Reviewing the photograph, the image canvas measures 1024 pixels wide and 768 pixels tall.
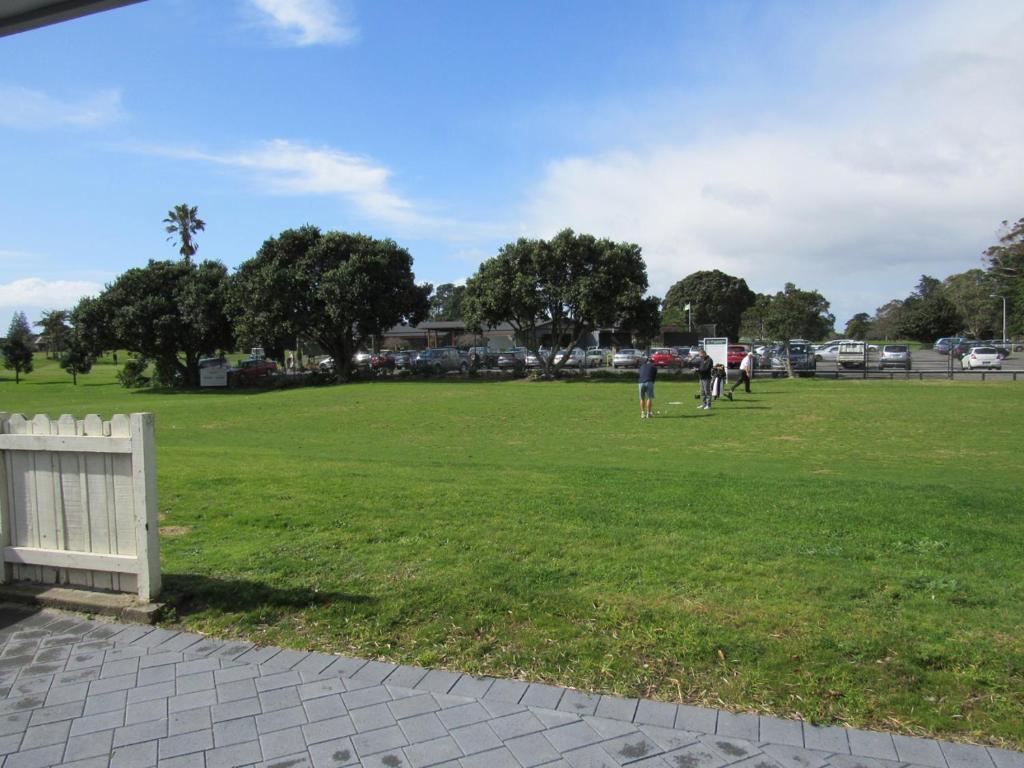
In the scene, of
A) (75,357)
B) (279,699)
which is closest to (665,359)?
(75,357)

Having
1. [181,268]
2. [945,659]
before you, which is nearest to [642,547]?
[945,659]

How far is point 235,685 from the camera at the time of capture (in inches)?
A: 141

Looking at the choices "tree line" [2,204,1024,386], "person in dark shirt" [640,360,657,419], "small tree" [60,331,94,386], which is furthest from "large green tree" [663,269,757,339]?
"person in dark shirt" [640,360,657,419]

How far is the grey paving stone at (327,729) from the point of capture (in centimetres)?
309

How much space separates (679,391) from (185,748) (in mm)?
28649

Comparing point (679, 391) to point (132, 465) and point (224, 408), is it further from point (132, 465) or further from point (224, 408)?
point (132, 465)

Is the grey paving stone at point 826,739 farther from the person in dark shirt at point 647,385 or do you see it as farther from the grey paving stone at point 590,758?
the person in dark shirt at point 647,385

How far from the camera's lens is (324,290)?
130 feet

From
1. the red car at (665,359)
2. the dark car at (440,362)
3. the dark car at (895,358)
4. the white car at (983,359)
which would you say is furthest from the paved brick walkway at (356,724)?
the white car at (983,359)

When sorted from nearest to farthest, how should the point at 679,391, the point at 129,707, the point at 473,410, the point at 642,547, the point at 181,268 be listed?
the point at 129,707 < the point at 642,547 < the point at 473,410 < the point at 679,391 < the point at 181,268

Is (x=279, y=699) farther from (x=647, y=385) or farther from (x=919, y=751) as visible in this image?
(x=647, y=385)

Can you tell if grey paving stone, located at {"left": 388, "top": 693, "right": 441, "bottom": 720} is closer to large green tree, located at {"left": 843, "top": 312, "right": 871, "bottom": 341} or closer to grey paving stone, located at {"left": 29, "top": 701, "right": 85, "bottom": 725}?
grey paving stone, located at {"left": 29, "top": 701, "right": 85, "bottom": 725}

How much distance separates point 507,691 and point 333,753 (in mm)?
873

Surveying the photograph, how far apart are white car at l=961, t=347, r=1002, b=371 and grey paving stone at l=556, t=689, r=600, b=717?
50.0 m
